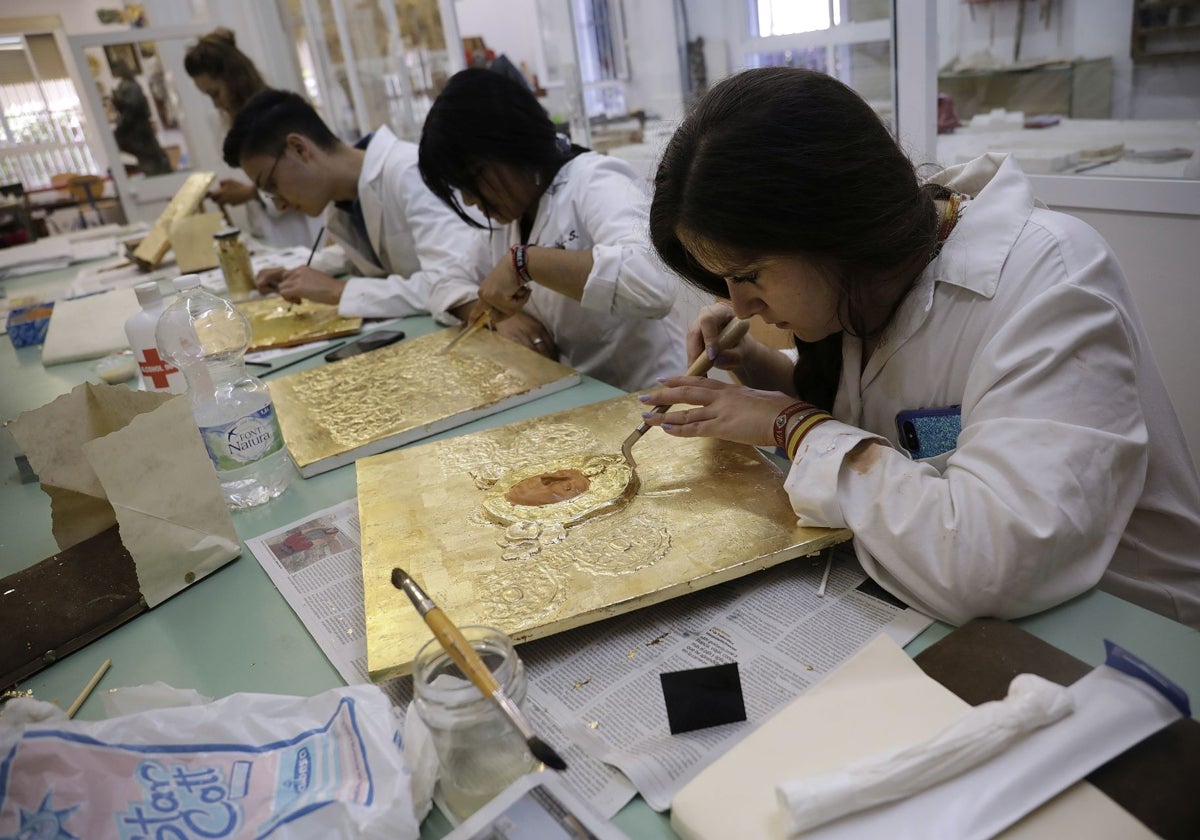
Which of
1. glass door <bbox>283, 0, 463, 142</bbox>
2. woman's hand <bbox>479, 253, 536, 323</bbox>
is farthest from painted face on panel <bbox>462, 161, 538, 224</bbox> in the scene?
glass door <bbox>283, 0, 463, 142</bbox>

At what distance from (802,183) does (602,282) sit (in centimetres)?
94

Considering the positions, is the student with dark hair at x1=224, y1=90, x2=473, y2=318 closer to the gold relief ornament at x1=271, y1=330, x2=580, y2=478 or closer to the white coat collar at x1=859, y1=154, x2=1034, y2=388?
the gold relief ornament at x1=271, y1=330, x2=580, y2=478

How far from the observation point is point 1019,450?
88 cm

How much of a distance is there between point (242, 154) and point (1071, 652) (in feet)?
9.59

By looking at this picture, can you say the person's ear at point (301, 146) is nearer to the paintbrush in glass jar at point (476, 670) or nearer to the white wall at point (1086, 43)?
the white wall at point (1086, 43)

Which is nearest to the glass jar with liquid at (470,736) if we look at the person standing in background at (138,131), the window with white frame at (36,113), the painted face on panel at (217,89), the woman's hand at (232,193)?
the woman's hand at (232,193)

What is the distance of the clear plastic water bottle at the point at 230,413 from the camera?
135 centimetres

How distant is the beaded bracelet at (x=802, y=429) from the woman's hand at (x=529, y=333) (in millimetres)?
1219

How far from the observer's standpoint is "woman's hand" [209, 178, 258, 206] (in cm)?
419

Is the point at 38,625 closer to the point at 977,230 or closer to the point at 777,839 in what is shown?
the point at 777,839

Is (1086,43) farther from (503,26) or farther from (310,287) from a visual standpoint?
(503,26)

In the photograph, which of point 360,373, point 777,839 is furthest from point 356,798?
point 360,373

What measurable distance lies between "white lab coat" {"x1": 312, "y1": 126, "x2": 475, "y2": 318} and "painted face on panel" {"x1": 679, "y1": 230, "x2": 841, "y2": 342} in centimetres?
156

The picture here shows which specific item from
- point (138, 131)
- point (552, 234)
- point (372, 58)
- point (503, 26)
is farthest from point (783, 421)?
point (138, 131)
